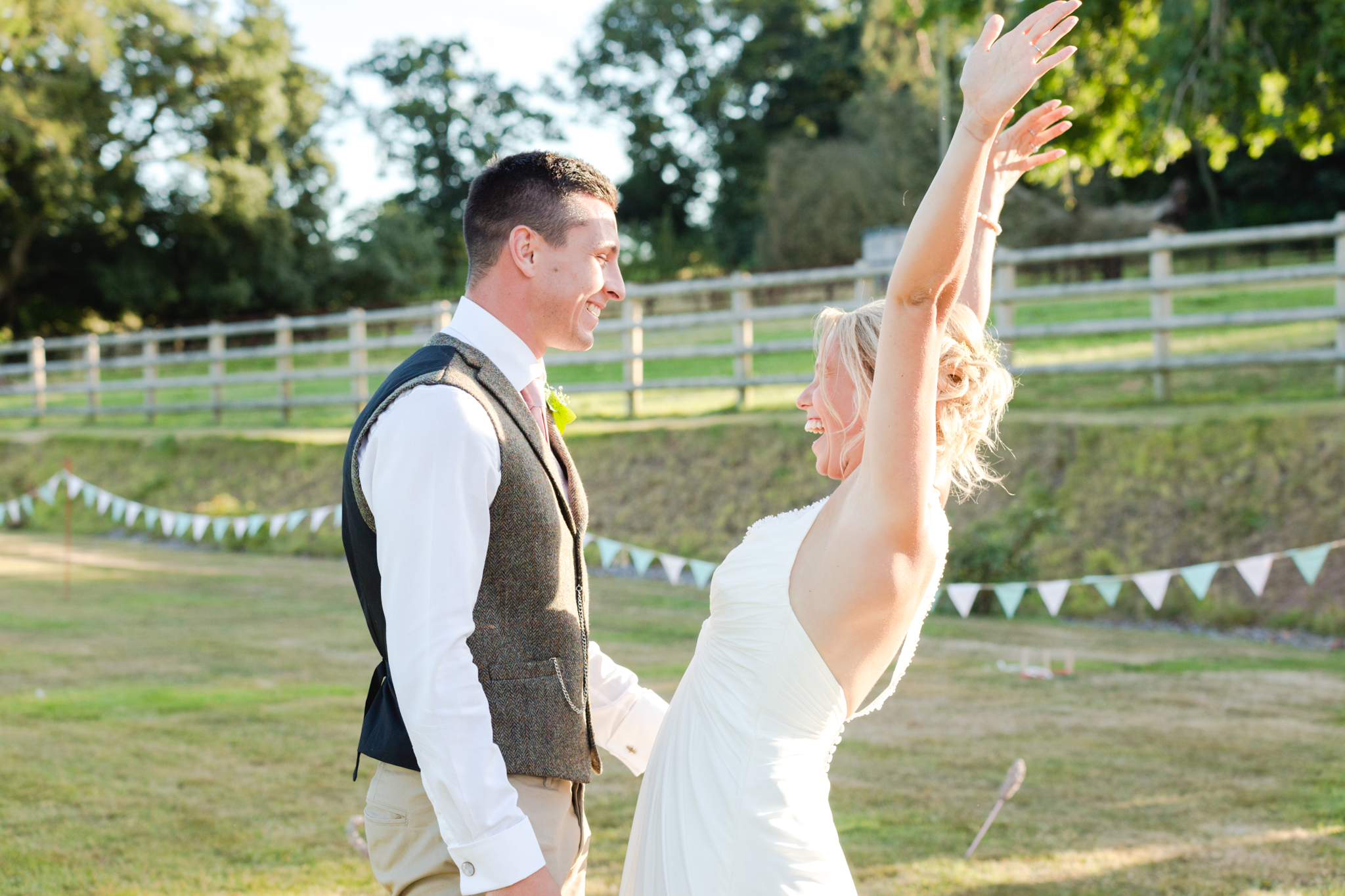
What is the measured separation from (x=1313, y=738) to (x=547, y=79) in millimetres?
A: 53841

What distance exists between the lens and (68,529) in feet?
33.5

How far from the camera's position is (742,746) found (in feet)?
6.72

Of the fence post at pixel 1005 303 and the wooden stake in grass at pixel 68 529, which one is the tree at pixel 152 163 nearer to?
→ the wooden stake in grass at pixel 68 529

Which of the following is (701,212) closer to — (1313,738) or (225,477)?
(225,477)

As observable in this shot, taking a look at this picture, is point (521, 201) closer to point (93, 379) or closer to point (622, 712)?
point (622, 712)

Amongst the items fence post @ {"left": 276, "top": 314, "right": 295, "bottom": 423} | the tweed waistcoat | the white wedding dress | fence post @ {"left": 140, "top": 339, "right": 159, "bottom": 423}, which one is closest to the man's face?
the tweed waistcoat

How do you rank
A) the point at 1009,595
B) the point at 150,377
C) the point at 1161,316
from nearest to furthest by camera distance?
the point at 1009,595 < the point at 1161,316 < the point at 150,377

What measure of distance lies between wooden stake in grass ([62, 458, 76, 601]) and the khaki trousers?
856 centimetres

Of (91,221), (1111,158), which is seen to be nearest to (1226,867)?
(1111,158)

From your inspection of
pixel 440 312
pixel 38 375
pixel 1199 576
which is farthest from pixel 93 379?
pixel 1199 576

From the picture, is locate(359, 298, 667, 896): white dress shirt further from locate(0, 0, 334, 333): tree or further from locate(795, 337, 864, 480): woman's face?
locate(0, 0, 334, 333): tree

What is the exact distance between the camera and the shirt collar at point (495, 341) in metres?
2.12

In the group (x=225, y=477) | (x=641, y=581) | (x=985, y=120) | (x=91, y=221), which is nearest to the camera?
(x=985, y=120)

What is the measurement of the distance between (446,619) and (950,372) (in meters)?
0.97
